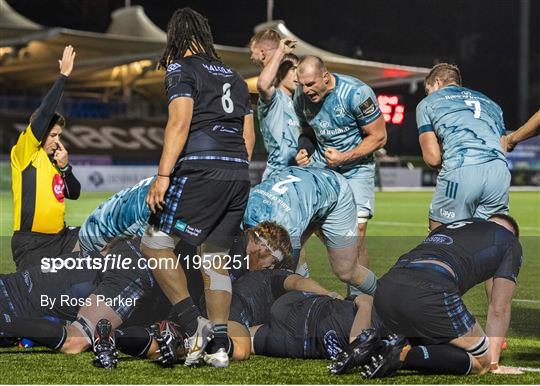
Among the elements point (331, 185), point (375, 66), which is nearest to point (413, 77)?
point (375, 66)

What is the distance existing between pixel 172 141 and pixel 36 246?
205cm

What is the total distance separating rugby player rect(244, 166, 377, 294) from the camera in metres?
6.58

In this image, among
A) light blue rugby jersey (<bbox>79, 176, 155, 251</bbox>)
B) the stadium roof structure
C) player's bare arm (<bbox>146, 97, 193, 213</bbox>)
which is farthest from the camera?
the stadium roof structure

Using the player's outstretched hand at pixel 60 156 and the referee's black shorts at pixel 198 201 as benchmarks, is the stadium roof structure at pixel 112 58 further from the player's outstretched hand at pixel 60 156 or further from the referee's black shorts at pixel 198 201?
the referee's black shorts at pixel 198 201

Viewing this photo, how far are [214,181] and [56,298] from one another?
1.19 m

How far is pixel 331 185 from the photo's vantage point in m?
6.95

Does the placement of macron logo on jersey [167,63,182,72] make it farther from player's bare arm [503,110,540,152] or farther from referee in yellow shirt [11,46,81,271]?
player's bare arm [503,110,540,152]

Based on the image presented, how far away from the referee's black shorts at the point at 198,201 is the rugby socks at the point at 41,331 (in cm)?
80

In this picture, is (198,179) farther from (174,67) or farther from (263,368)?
(263,368)

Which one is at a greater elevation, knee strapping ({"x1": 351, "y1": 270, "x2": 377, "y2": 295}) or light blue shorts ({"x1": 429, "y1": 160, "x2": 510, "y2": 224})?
light blue shorts ({"x1": 429, "y1": 160, "x2": 510, "y2": 224})

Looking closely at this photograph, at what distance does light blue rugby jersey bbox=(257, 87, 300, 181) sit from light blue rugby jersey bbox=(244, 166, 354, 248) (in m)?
1.28

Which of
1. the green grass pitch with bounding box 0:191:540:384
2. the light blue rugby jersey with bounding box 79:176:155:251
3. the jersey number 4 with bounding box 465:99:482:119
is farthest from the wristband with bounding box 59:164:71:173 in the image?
the jersey number 4 with bounding box 465:99:482:119

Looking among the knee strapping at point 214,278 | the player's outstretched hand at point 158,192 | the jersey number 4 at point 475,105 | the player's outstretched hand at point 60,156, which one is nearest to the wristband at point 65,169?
the player's outstretched hand at point 60,156

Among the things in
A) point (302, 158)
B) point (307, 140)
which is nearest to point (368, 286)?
point (302, 158)
